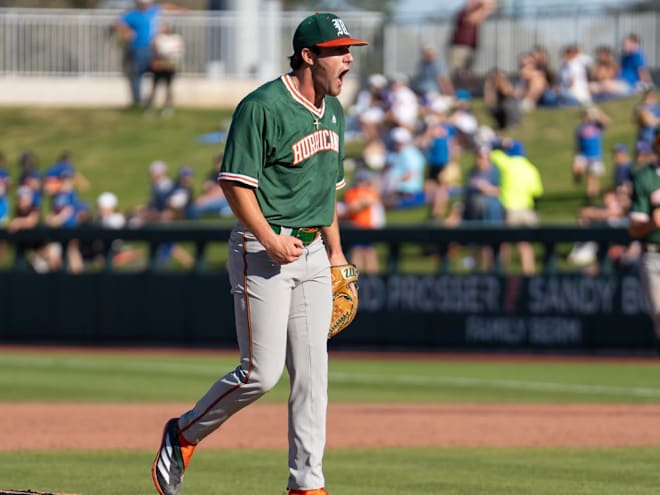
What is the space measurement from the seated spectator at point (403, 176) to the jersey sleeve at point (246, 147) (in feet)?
53.5

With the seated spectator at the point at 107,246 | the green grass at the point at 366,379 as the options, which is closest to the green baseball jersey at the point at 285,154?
the green grass at the point at 366,379

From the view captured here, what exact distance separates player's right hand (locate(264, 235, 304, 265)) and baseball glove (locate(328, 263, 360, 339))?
1.98ft

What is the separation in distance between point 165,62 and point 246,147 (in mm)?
24717

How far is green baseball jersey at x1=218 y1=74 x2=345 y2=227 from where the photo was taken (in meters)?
6.27

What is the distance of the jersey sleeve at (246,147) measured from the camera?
20.5ft

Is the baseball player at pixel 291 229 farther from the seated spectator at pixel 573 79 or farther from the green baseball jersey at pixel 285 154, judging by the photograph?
the seated spectator at pixel 573 79

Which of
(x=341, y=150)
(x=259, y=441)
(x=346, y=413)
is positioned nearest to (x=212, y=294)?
(x=346, y=413)

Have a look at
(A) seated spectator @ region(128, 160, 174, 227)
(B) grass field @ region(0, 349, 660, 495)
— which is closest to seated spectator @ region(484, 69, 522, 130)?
(A) seated spectator @ region(128, 160, 174, 227)

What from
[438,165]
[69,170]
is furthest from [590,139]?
[69,170]

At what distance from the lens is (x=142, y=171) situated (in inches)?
1125

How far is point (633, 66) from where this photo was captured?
2652 centimetres

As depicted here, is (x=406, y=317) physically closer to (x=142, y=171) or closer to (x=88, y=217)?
(x=88, y=217)

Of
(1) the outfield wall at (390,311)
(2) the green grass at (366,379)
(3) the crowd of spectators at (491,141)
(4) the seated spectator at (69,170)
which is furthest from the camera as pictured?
(4) the seated spectator at (69,170)

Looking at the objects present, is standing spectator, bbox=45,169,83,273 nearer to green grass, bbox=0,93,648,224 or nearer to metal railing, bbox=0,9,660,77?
green grass, bbox=0,93,648,224
